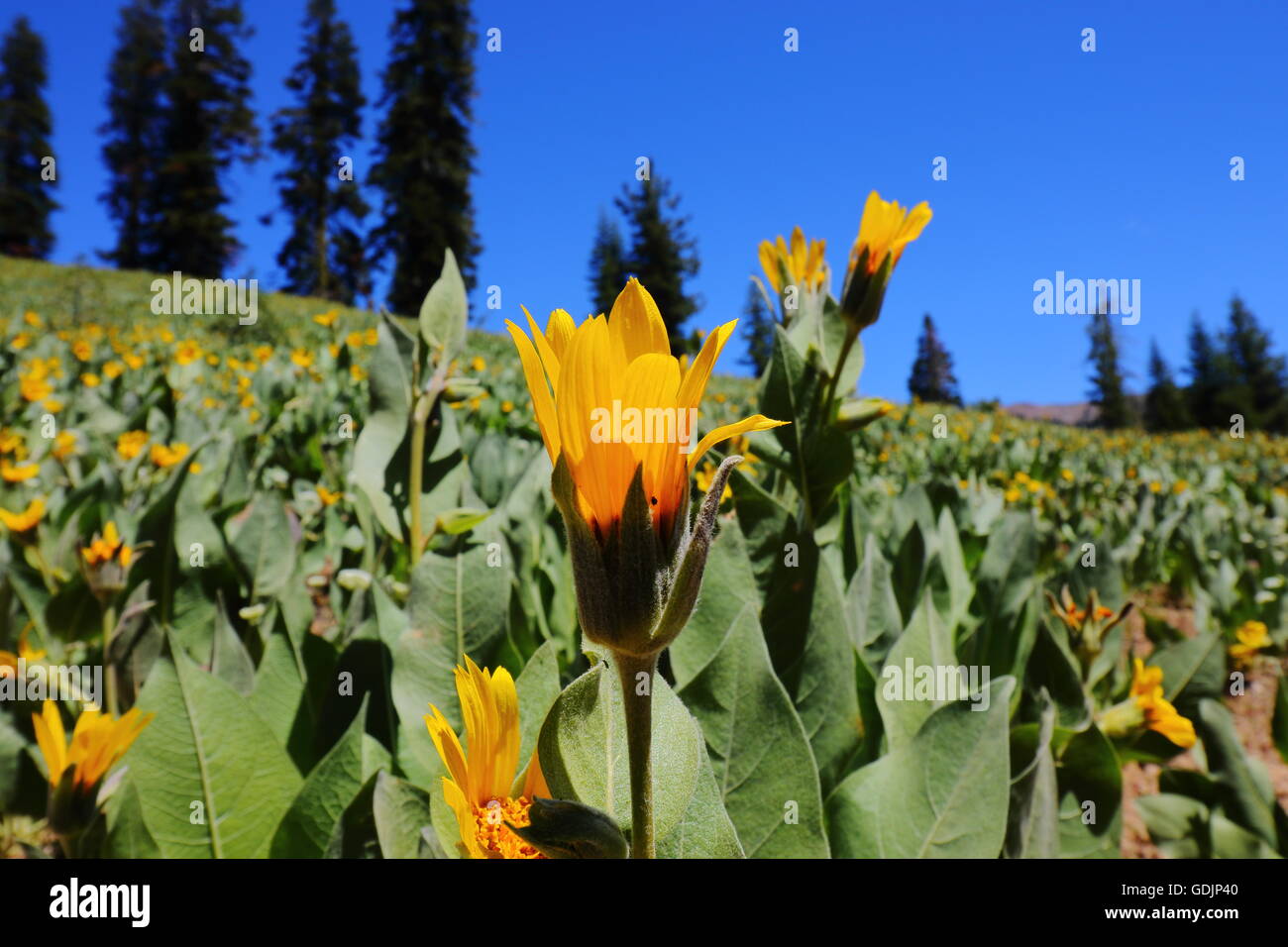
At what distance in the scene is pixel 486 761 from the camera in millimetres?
505

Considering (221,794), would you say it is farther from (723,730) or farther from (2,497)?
(2,497)

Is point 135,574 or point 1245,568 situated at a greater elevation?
point 135,574

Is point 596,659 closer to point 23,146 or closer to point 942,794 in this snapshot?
point 942,794

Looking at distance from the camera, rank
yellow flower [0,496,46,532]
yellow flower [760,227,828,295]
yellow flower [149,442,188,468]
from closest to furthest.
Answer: yellow flower [760,227,828,295] → yellow flower [0,496,46,532] → yellow flower [149,442,188,468]

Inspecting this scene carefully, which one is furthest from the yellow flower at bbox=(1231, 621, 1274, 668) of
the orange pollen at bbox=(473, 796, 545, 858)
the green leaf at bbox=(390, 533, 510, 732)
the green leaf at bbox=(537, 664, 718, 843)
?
the orange pollen at bbox=(473, 796, 545, 858)

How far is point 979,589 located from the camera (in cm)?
174

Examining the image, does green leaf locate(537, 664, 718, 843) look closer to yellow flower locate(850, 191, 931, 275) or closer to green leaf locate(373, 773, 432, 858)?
green leaf locate(373, 773, 432, 858)

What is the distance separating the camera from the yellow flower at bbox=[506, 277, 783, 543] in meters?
0.42

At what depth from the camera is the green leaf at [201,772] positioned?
88 centimetres

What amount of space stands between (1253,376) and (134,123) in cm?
7208

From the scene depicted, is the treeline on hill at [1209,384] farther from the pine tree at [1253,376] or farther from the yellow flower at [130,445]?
the yellow flower at [130,445]

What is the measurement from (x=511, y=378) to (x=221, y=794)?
17.4 feet
